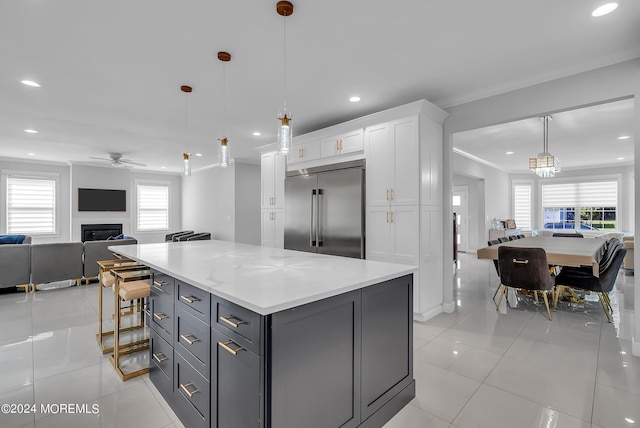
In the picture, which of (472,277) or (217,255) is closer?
(217,255)

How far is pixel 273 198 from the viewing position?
499 centimetres

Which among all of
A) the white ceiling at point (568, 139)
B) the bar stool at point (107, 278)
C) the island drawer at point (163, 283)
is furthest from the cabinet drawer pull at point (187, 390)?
the white ceiling at point (568, 139)

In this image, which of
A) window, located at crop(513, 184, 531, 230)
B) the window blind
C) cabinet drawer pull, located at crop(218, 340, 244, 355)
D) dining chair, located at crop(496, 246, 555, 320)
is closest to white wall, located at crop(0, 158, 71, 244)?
cabinet drawer pull, located at crop(218, 340, 244, 355)

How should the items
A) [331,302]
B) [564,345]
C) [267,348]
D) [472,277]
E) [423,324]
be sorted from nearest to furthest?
1. [267,348]
2. [331,302]
3. [564,345]
4. [423,324]
5. [472,277]

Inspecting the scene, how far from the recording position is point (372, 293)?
1.70m

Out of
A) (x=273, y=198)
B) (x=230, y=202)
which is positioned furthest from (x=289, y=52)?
(x=230, y=202)

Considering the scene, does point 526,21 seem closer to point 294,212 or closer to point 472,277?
point 294,212

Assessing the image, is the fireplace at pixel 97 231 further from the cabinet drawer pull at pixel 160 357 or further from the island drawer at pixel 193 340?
the island drawer at pixel 193 340

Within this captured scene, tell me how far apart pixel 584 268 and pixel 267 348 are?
489cm

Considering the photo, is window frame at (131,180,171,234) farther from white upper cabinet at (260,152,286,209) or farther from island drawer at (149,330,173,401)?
island drawer at (149,330,173,401)

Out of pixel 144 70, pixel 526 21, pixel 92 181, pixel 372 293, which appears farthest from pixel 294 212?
pixel 92 181

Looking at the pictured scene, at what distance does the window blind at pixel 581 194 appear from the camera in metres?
8.38

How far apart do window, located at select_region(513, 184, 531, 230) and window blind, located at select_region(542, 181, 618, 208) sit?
42cm

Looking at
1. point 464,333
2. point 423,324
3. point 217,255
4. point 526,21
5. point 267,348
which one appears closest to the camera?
point 267,348
